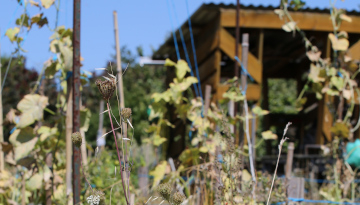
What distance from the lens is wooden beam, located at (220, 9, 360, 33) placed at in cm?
567

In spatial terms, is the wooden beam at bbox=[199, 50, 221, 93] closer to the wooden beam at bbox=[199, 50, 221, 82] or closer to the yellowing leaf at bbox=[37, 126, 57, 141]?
the wooden beam at bbox=[199, 50, 221, 82]

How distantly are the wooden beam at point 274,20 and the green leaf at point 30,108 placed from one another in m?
3.16

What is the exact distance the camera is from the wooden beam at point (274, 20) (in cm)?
567

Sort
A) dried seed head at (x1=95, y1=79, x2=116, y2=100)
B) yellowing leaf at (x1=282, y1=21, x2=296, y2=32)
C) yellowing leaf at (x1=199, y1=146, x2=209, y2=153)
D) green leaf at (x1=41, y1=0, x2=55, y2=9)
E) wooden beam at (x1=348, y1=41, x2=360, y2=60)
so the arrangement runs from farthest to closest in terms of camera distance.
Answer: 1. wooden beam at (x1=348, y1=41, x2=360, y2=60)
2. yellowing leaf at (x1=282, y1=21, x2=296, y2=32)
3. yellowing leaf at (x1=199, y1=146, x2=209, y2=153)
4. green leaf at (x1=41, y1=0, x2=55, y2=9)
5. dried seed head at (x1=95, y1=79, x2=116, y2=100)

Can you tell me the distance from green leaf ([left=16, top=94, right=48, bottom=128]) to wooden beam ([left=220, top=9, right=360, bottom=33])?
3.16 meters

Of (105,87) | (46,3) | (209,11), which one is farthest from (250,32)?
(105,87)

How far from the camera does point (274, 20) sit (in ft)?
19.4

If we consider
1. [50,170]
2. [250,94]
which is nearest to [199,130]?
[50,170]

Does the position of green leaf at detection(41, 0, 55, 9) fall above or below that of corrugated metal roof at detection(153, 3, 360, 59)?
below

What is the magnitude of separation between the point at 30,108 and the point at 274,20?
12.5 feet

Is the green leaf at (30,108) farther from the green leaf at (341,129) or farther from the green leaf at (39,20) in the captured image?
the green leaf at (341,129)

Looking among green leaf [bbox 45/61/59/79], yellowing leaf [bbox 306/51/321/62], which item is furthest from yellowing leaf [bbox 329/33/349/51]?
green leaf [bbox 45/61/59/79]

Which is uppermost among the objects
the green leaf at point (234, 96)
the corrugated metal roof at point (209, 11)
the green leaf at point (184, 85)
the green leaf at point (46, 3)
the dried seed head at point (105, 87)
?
the corrugated metal roof at point (209, 11)

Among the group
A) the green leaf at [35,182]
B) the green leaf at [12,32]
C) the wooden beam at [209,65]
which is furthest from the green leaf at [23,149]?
the wooden beam at [209,65]
